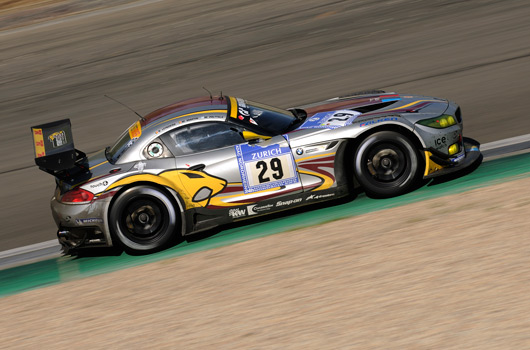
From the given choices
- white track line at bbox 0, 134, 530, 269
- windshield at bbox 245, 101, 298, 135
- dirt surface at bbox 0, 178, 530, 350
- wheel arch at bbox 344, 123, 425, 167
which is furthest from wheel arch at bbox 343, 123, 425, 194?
white track line at bbox 0, 134, 530, 269

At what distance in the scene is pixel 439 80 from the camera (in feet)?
Result: 37.3

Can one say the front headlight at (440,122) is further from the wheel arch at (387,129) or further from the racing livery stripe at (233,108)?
the racing livery stripe at (233,108)

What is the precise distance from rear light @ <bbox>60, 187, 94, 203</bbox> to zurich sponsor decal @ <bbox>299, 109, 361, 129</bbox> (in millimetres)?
2369

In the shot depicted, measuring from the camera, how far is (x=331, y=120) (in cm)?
758

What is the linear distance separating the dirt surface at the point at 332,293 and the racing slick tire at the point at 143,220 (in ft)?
1.09

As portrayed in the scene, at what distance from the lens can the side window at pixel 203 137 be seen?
293 inches

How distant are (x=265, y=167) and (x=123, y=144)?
166 cm

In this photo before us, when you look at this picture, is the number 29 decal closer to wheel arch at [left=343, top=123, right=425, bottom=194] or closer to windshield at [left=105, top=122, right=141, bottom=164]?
wheel arch at [left=343, top=123, right=425, bottom=194]

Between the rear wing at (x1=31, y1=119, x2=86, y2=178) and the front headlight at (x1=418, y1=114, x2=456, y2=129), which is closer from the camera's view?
the rear wing at (x1=31, y1=119, x2=86, y2=178)

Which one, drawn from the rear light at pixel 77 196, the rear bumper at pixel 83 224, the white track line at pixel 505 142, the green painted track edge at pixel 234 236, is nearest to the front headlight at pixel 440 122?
the green painted track edge at pixel 234 236

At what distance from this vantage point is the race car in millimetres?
7324

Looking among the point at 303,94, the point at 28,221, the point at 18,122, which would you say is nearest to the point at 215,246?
the point at 28,221

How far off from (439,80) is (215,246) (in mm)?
5682

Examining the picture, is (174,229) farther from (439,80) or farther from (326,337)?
(439,80)
